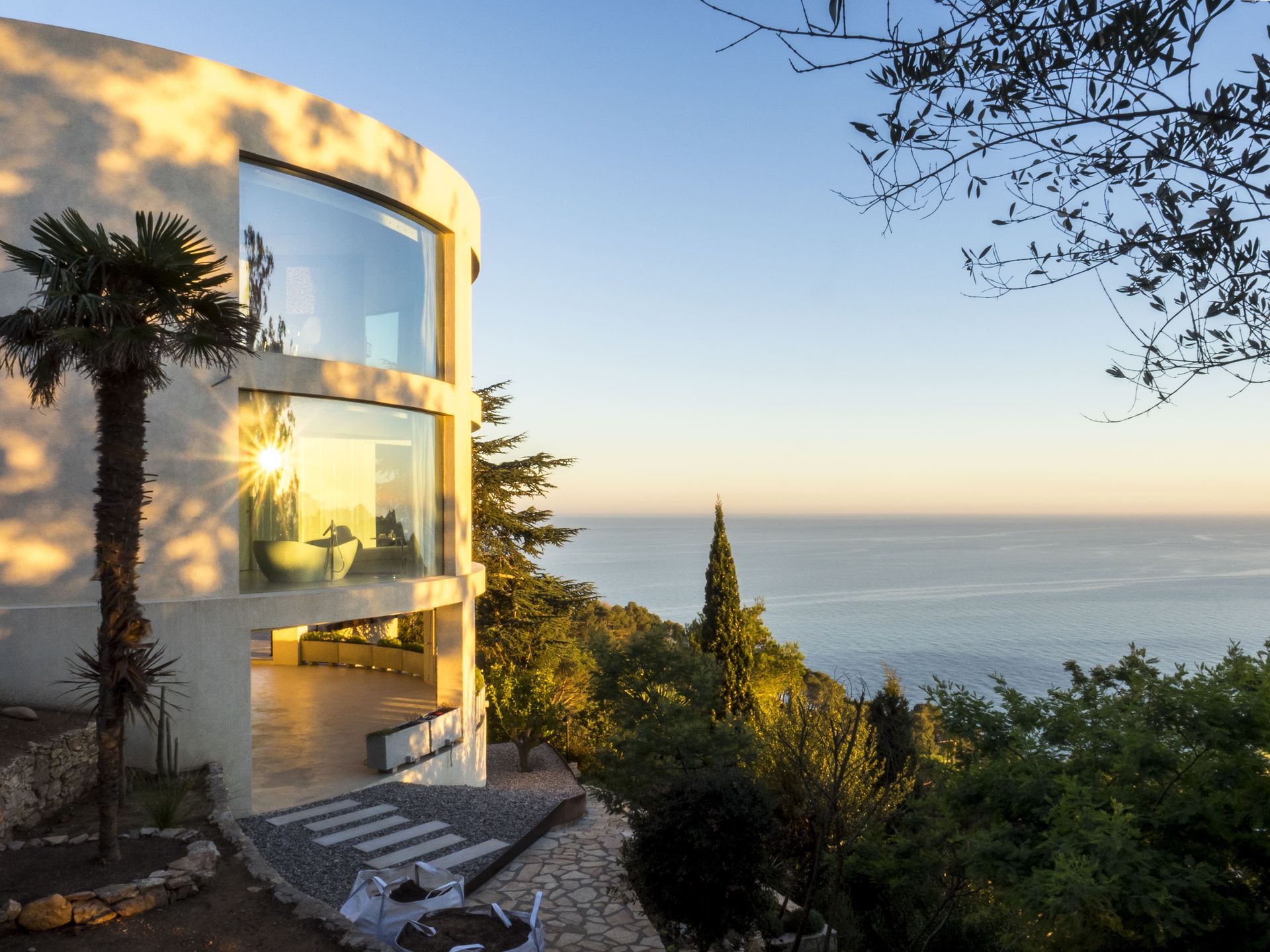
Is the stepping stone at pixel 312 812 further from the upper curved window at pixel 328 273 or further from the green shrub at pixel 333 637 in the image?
the green shrub at pixel 333 637

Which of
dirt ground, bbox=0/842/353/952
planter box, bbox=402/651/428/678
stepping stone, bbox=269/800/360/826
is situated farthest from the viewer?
planter box, bbox=402/651/428/678

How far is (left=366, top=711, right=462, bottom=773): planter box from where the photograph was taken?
1228cm

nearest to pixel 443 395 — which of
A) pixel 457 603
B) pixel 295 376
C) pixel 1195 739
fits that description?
pixel 295 376

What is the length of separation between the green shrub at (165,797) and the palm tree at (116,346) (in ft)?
3.90

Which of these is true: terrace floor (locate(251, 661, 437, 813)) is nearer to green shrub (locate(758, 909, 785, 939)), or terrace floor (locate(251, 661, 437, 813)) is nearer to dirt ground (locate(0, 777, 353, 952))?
dirt ground (locate(0, 777, 353, 952))

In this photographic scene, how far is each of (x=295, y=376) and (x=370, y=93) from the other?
981 centimetres

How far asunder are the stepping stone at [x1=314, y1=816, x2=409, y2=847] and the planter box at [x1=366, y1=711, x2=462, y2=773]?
1651 mm

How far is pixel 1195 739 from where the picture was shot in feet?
21.2

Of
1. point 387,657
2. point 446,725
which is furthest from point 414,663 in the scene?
point 446,725

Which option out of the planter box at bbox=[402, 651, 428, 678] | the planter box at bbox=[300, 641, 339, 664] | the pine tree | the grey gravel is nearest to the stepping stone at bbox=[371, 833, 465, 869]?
the grey gravel

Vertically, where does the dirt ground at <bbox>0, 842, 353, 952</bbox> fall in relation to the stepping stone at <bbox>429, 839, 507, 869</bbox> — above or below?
above

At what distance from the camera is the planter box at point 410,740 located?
12.3m

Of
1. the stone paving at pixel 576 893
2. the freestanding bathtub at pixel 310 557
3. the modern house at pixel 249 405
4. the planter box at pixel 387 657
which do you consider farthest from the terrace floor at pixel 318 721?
the stone paving at pixel 576 893

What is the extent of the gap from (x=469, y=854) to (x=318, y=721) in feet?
23.1
